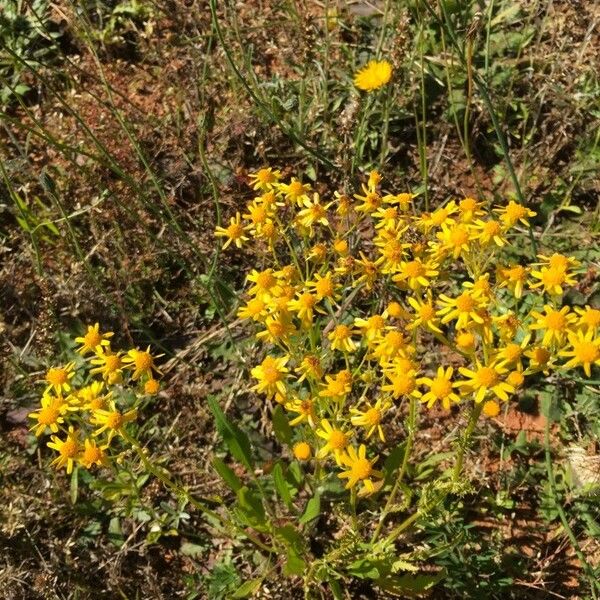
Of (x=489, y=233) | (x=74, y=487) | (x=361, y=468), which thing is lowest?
(x=74, y=487)

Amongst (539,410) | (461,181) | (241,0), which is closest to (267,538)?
(539,410)

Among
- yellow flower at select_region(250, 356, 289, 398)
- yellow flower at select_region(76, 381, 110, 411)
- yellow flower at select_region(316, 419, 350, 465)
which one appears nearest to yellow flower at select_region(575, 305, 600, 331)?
yellow flower at select_region(316, 419, 350, 465)

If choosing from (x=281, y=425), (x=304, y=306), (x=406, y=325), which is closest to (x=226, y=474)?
(x=281, y=425)

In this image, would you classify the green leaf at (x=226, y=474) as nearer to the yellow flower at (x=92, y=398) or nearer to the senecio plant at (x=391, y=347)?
the senecio plant at (x=391, y=347)

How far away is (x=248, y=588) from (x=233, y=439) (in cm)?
49

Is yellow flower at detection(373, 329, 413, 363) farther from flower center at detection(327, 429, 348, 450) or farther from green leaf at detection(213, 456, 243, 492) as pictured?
green leaf at detection(213, 456, 243, 492)

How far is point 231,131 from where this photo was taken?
11.0ft

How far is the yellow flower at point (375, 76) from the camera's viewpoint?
2.87 metres

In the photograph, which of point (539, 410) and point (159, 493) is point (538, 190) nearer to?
point (539, 410)

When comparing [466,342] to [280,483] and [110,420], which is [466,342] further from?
[110,420]

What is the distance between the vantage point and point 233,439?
7.23ft

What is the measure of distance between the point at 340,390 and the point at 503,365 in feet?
1.41

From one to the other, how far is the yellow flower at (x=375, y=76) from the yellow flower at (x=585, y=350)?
1454 millimetres

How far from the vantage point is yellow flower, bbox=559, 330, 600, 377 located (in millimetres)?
1775
